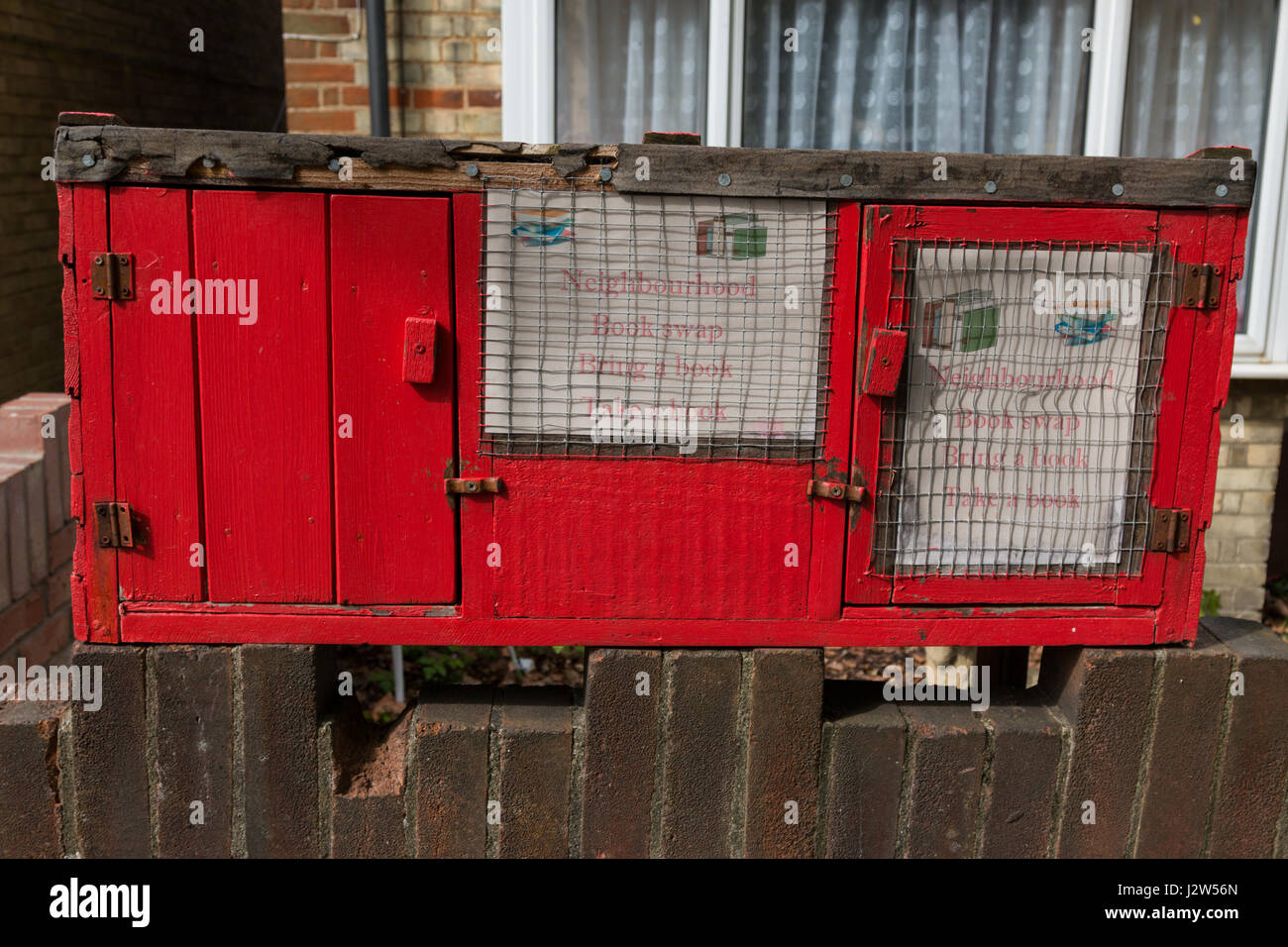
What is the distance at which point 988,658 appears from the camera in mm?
3533

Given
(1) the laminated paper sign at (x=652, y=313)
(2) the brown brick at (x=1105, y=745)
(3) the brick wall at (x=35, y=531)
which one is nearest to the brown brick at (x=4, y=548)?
(3) the brick wall at (x=35, y=531)

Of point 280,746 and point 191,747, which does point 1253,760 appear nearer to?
point 280,746

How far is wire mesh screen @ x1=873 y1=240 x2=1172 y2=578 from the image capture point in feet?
9.18

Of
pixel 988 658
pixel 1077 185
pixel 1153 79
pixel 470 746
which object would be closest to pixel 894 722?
pixel 988 658

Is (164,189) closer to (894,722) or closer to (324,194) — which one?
(324,194)

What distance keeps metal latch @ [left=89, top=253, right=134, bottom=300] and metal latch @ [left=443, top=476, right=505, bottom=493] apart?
887 mm

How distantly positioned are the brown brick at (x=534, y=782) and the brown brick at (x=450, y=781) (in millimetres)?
54

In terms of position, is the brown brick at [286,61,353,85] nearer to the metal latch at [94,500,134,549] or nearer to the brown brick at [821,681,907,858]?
the metal latch at [94,500,134,549]

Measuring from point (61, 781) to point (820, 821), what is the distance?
6.50ft

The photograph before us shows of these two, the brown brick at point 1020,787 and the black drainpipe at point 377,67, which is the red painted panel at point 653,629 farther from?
the black drainpipe at point 377,67

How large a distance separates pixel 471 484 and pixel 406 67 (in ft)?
9.32

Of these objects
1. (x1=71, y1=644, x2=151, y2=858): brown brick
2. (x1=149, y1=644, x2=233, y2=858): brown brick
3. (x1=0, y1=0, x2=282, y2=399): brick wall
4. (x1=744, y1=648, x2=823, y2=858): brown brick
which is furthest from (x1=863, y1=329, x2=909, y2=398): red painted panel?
(x1=0, y1=0, x2=282, y2=399): brick wall

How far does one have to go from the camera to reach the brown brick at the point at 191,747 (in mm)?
2865

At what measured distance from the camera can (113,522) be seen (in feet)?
9.13
